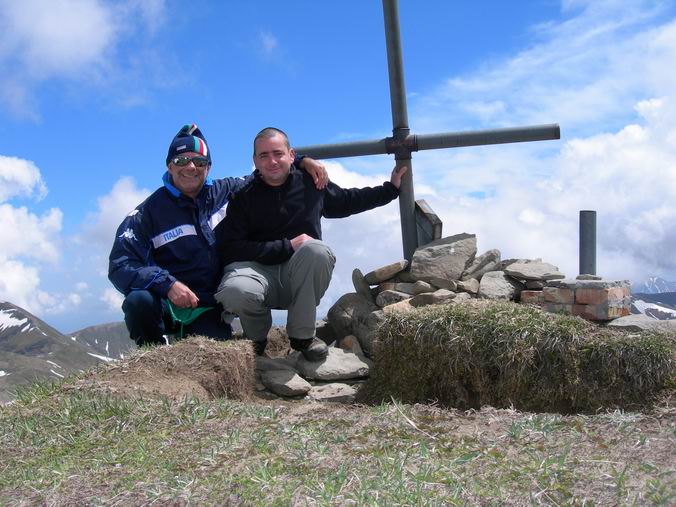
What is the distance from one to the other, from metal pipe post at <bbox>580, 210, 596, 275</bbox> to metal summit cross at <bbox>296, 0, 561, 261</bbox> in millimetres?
971

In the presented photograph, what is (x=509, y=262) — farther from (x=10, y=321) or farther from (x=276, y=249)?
(x=10, y=321)

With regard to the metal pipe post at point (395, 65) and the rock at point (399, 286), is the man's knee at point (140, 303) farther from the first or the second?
the metal pipe post at point (395, 65)

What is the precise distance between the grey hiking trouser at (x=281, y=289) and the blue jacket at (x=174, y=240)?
29 cm

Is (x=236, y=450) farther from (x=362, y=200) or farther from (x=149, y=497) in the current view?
(x=362, y=200)

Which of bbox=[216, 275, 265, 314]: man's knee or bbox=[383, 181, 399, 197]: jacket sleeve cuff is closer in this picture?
bbox=[216, 275, 265, 314]: man's knee

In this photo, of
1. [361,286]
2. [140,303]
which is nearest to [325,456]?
[140,303]

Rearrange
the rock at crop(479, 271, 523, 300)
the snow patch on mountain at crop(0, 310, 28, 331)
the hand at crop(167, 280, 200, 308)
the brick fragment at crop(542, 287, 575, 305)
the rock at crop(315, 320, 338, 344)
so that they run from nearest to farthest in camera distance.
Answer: the hand at crop(167, 280, 200, 308)
the brick fragment at crop(542, 287, 575, 305)
the rock at crop(479, 271, 523, 300)
the rock at crop(315, 320, 338, 344)
the snow patch on mountain at crop(0, 310, 28, 331)

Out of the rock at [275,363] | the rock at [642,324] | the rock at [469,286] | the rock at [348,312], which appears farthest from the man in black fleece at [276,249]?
the rock at [642,324]

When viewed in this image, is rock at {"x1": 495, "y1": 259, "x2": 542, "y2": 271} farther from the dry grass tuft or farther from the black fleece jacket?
the black fleece jacket

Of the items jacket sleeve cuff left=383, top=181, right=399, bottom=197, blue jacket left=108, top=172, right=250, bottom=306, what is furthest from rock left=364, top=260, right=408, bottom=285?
blue jacket left=108, top=172, right=250, bottom=306

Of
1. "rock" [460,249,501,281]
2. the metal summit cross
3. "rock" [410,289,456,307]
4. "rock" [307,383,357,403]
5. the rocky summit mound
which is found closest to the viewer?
the rocky summit mound

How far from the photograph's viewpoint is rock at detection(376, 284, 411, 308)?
6.63 m

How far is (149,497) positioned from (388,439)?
3.70 feet

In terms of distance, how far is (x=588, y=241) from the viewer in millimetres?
7105
